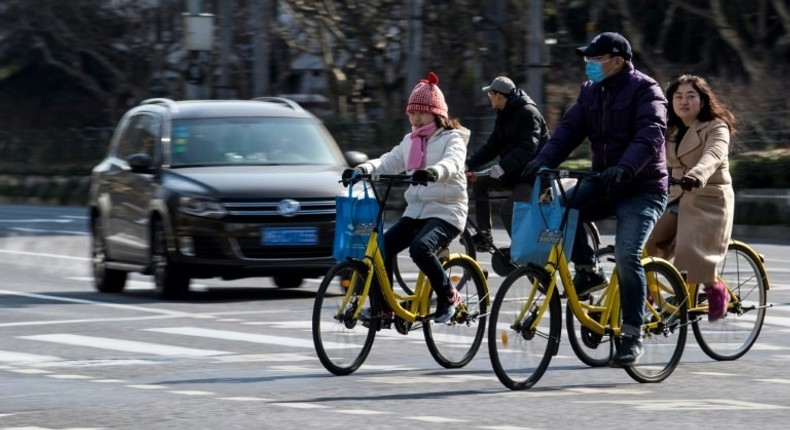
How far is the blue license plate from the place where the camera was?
1434cm

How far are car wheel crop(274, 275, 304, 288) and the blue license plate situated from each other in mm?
1631

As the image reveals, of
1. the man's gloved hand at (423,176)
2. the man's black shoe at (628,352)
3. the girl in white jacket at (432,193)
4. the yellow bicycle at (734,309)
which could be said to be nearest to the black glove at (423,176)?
the man's gloved hand at (423,176)

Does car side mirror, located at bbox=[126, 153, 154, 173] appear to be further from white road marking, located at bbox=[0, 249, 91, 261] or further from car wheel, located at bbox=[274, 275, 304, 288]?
white road marking, located at bbox=[0, 249, 91, 261]

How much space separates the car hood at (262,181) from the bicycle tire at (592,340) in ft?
15.4

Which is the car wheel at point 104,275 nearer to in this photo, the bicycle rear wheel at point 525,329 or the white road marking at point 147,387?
→ the white road marking at point 147,387

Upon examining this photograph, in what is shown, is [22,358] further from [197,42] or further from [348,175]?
[197,42]

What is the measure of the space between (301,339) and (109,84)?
171 feet

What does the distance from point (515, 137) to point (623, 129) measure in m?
5.25

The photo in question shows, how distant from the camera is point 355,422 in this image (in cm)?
789

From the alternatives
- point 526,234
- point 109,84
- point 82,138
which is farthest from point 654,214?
point 109,84

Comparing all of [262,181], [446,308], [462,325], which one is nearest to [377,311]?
[446,308]

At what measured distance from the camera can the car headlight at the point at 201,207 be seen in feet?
46.9

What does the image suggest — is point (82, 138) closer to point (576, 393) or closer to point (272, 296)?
point (272, 296)

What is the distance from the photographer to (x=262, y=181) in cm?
1455
